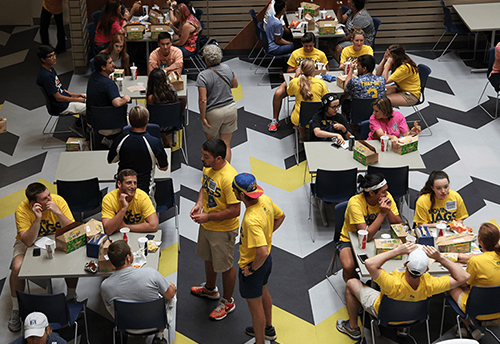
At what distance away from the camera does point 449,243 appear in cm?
512

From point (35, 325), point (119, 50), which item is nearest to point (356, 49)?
point (119, 50)

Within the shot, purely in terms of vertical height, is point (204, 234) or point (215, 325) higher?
point (204, 234)

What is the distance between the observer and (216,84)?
6922mm

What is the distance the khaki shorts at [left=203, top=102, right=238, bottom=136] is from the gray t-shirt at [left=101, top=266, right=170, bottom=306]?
2.92 meters

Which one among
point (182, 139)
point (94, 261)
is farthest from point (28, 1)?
A: point (94, 261)

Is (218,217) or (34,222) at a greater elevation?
(218,217)

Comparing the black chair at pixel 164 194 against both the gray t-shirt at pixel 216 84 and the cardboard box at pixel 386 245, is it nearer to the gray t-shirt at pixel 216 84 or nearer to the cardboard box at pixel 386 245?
the gray t-shirt at pixel 216 84

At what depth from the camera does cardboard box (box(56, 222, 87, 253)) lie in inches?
198

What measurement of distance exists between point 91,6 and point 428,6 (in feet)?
20.6

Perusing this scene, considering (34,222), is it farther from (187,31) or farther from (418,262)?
(187,31)

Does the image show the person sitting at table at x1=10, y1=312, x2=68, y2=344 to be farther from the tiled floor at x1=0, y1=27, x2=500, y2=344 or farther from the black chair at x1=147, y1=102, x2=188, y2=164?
the black chair at x1=147, y1=102, x2=188, y2=164

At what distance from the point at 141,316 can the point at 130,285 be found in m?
0.27

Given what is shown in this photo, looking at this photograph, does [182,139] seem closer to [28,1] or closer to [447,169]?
[447,169]

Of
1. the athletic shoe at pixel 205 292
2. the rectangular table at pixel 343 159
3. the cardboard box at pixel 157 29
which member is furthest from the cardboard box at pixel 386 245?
the cardboard box at pixel 157 29
